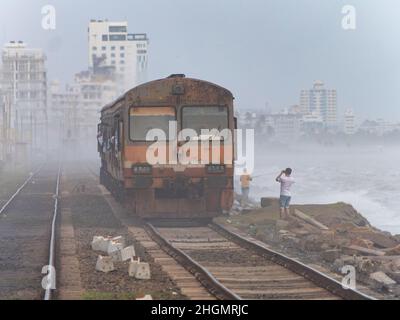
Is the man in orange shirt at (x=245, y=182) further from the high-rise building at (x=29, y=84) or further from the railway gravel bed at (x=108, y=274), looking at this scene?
the high-rise building at (x=29, y=84)

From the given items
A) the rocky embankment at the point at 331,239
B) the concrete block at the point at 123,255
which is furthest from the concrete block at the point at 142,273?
the rocky embankment at the point at 331,239

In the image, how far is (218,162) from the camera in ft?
69.9

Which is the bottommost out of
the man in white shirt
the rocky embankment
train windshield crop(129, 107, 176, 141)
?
the rocky embankment

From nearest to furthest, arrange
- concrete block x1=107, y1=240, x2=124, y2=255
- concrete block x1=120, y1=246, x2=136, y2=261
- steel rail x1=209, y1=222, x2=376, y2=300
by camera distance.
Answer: steel rail x1=209, y1=222, x2=376, y2=300 → concrete block x1=120, y1=246, x2=136, y2=261 → concrete block x1=107, y1=240, x2=124, y2=255

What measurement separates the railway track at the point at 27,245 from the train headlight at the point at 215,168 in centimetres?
399

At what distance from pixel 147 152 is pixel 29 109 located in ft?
420

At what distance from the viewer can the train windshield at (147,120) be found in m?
21.2

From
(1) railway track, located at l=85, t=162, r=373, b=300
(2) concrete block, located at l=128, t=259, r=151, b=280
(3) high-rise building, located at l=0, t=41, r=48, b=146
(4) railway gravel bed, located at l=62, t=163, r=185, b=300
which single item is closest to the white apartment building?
(3) high-rise building, located at l=0, t=41, r=48, b=146

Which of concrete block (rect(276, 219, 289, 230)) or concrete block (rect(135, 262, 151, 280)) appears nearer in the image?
concrete block (rect(135, 262, 151, 280))

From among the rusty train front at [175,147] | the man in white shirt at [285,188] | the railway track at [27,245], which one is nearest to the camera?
the railway track at [27,245]

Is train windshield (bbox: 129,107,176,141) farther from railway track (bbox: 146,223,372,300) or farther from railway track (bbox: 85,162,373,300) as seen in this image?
railway track (bbox: 146,223,372,300)

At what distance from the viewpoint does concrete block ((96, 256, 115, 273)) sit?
13.9m

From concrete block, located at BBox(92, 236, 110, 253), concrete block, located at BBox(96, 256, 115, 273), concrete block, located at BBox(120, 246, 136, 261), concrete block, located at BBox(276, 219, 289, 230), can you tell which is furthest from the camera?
concrete block, located at BBox(276, 219, 289, 230)
